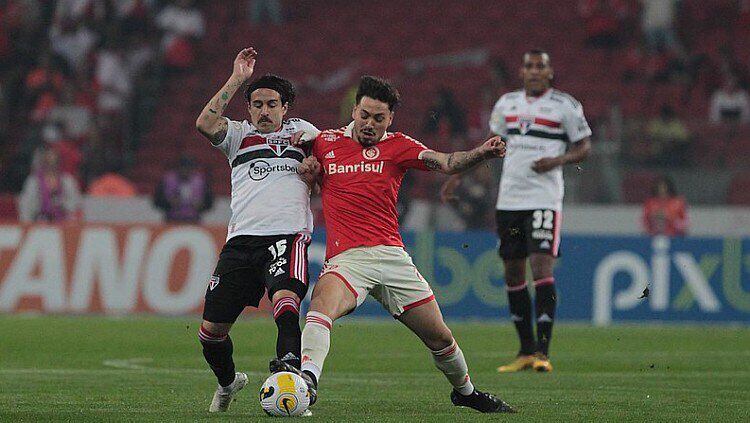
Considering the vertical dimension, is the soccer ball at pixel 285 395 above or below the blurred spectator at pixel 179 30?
below

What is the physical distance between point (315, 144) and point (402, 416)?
5.23ft

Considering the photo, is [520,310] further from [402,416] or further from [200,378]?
[402,416]

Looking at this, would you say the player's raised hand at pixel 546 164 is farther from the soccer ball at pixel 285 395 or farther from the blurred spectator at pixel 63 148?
the blurred spectator at pixel 63 148

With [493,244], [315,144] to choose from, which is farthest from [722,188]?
[315,144]

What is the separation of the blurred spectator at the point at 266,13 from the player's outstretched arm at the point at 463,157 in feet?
62.0

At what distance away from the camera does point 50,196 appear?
19.0m

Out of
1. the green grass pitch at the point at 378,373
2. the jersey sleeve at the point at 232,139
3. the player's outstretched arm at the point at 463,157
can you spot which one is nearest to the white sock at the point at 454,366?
the green grass pitch at the point at 378,373

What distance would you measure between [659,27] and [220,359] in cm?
1641

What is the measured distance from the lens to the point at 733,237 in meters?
17.8

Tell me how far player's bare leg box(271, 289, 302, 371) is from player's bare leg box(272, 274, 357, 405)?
105 millimetres

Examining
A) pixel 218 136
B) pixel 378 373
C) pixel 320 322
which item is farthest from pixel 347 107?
pixel 320 322

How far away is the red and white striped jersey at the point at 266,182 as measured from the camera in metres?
8.03

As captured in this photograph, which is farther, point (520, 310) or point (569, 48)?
point (569, 48)

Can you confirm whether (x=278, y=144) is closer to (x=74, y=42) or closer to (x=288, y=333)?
(x=288, y=333)
